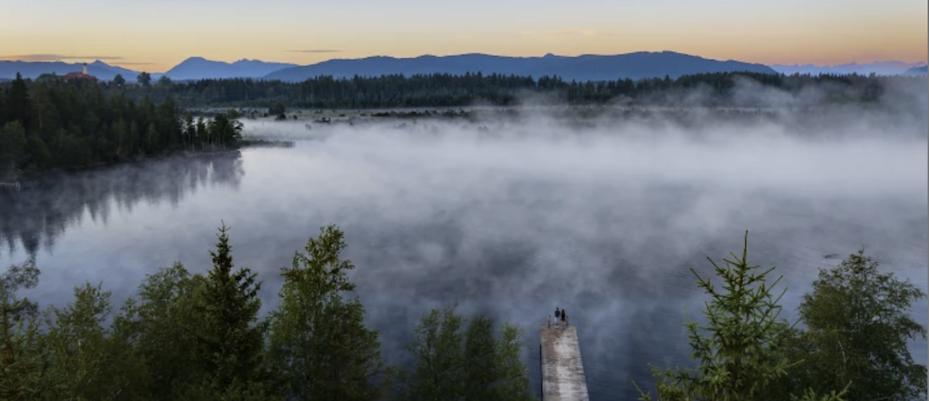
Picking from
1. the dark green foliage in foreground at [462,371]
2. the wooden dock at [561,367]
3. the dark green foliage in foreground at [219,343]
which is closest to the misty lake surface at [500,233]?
the wooden dock at [561,367]

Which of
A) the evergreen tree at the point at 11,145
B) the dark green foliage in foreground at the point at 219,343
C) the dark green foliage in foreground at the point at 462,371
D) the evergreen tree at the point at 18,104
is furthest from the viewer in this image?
the evergreen tree at the point at 18,104

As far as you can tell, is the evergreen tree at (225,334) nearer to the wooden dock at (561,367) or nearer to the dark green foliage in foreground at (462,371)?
the dark green foliage in foreground at (462,371)

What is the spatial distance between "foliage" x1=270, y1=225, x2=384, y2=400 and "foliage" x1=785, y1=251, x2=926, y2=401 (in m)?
15.0

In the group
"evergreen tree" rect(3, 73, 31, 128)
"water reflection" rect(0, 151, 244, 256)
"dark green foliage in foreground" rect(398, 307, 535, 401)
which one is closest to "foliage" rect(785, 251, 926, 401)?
"dark green foliage in foreground" rect(398, 307, 535, 401)

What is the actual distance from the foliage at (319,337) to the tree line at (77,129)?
102 metres

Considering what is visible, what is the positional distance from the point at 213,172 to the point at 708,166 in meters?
129

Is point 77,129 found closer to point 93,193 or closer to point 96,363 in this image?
point 93,193

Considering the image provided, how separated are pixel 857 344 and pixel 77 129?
432 feet

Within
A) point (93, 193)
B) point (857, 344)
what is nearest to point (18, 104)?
point (93, 193)

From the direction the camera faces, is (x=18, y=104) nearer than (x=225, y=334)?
No

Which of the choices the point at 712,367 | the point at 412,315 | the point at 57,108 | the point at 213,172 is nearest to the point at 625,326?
the point at 412,315

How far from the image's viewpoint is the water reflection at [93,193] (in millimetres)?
80500

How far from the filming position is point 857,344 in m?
21.0

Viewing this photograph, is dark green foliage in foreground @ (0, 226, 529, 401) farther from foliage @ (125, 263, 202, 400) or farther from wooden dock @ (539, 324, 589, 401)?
wooden dock @ (539, 324, 589, 401)
